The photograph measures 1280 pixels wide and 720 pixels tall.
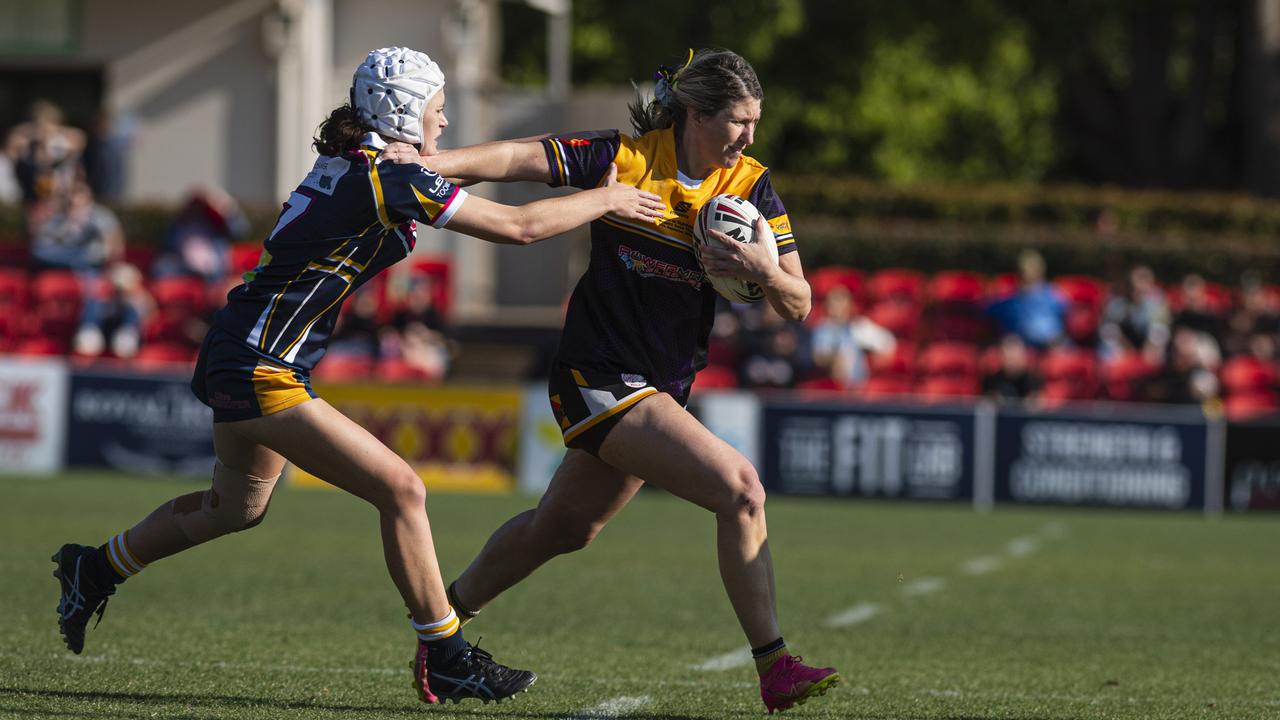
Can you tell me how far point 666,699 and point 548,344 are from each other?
1382 centimetres

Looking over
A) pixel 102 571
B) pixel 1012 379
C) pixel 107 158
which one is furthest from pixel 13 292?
pixel 102 571

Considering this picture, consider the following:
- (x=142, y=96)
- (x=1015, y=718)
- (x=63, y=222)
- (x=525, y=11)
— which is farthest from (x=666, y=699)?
(x=525, y=11)

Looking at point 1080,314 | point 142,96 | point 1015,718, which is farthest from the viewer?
point 142,96

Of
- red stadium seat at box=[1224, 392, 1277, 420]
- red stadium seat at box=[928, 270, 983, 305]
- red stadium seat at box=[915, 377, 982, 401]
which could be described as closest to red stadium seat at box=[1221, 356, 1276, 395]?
red stadium seat at box=[1224, 392, 1277, 420]

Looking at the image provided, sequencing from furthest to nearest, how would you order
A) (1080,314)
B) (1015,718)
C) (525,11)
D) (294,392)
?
(525,11) → (1080,314) → (1015,718) → (294,392)

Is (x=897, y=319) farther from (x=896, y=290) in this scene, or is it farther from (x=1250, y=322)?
(x=1250, y=322)

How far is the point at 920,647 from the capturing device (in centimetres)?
743

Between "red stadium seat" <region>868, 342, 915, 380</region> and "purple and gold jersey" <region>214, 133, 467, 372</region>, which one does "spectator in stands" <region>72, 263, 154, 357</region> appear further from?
"purple and gold jersey" <region>214, 133, 467, 372</region>

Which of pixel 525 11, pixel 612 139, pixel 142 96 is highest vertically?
pixel 525 11

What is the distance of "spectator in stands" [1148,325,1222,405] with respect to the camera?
1708 cm

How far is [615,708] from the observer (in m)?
5.50

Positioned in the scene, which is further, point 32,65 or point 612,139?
point 32,65

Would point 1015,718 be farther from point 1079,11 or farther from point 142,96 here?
point 1079,11

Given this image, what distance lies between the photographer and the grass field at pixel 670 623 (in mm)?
5730
